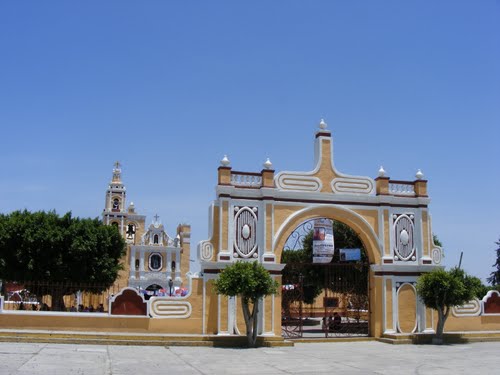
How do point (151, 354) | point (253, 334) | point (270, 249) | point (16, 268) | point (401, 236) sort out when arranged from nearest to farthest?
point (151, 354) < point (253, 334) < point (270, 249) < point (401, 236) < point (16, 268)

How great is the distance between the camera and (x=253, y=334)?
19016 millimetres

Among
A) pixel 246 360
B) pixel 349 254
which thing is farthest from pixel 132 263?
pixel 246 360

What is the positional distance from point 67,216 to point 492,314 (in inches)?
910

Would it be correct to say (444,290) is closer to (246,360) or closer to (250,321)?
(250,321)

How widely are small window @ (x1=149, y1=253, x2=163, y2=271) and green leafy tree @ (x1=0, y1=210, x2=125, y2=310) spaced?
25310 millimetres

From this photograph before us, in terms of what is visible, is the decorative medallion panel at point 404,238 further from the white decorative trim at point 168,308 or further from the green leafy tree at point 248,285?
the white decorative trim at point 168,308

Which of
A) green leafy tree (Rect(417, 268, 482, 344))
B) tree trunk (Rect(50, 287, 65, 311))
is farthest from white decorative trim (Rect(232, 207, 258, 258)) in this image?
tree trunk (Rect(50, 287, 65, 311))

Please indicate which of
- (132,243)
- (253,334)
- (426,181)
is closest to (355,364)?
(253,334)

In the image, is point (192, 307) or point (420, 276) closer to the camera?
point (192, 307)

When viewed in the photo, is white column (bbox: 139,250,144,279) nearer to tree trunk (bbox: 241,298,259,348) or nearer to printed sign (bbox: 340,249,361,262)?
printed sign (bbox: 340,249,361,262)

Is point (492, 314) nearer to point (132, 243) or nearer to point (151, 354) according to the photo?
point (151, 354)

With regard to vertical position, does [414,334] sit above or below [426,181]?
below

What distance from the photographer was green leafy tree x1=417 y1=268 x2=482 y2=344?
2014cm

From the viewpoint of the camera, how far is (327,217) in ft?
71.1
